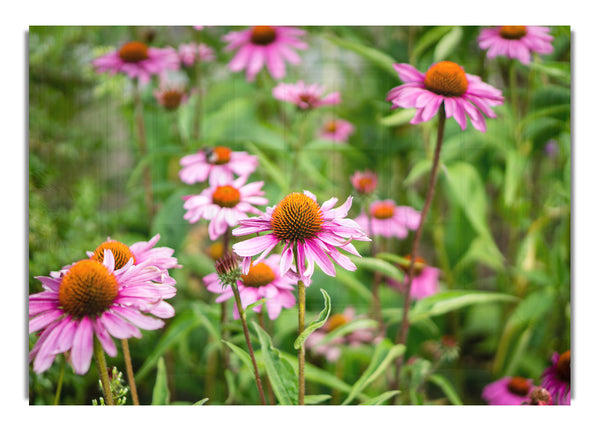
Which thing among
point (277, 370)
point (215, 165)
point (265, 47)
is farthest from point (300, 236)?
point (265, 47)

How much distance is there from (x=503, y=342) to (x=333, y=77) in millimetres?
761

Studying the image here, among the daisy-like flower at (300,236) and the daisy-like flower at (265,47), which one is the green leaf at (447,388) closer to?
the daisy-like flower at (300,236)

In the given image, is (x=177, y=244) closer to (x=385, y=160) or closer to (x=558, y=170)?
(x=385, y=160)

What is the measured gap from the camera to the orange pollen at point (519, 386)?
1.10 metres

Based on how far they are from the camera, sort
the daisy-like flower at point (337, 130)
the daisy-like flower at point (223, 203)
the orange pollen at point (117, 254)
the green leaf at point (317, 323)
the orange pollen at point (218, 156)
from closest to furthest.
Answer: the green leaf at point (317, 323) → the orange pollen at point (117, 254) → the daisy-like flower at point (223, 203) → the orange pollen at point (218, 156) → the daisy-like flower at point (337, 130)

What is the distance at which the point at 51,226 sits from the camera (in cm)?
111

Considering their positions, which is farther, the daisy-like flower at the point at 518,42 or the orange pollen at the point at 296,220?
the daisy-like flower at the point at 518,42

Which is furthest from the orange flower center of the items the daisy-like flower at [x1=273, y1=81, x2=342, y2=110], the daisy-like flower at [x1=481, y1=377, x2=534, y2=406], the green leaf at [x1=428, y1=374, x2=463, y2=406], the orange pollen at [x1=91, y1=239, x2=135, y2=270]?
the daisy-like flower at [x1=481, y1=377, x2=534, y2=406]

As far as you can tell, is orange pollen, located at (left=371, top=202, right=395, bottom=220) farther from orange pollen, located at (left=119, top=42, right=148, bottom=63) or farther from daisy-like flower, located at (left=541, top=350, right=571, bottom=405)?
orange pollen, located at (left=119, top=42, right=148, bottom=63)

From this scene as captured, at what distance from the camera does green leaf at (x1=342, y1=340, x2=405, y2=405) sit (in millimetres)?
936

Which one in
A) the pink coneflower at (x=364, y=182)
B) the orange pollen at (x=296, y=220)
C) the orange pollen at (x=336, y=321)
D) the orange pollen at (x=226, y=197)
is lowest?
the orange pollen at (x=336, y=321)

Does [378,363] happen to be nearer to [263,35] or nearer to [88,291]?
[88,291]

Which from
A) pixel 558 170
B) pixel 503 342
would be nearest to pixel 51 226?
pixel 503 342

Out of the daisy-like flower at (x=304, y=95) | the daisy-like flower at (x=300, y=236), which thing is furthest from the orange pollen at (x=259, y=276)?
the daisy-like flower at (x=304, y=95)
